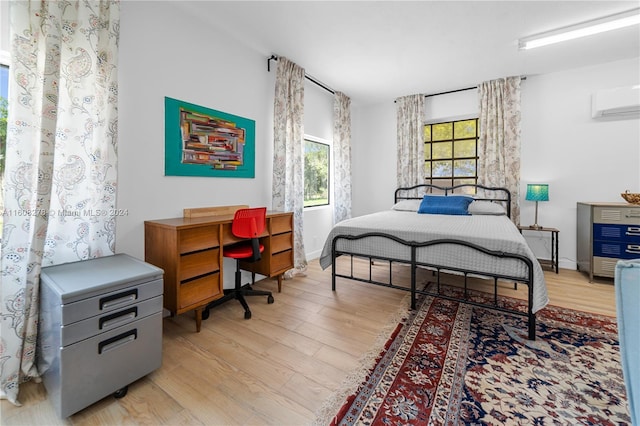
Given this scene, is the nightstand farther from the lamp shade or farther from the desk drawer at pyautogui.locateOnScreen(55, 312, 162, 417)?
the desk drawer at pyautogui.locateOnScreen(55, 312, 162, 417)

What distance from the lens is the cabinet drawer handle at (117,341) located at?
137cm

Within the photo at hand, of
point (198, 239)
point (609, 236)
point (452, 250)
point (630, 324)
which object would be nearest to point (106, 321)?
point (198, 239)

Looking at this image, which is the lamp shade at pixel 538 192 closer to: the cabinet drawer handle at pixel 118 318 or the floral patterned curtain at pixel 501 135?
the floral patterned curtain at pixel 501 135

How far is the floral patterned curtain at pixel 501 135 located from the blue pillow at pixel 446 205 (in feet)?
2.49

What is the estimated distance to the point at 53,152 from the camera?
60.2 inches

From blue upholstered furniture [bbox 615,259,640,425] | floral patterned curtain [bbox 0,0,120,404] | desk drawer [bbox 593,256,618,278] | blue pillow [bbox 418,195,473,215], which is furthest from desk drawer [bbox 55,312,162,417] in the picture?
desk drawer [bbox 593,256,618,278]

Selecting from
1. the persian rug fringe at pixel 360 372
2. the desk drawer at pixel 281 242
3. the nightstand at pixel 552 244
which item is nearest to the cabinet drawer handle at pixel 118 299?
the persian rug fringe at pixel 360 372

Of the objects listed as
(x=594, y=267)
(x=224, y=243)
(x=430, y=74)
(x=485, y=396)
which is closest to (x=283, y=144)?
(x=224, y=243)

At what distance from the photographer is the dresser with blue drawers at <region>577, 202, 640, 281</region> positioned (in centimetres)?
299

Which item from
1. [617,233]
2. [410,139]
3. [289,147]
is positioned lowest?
[617,233]

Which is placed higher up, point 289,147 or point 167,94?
point 167,94

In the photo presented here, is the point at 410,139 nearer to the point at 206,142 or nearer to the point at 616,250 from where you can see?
the point at 616,250

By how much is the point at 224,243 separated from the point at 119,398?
119 cm

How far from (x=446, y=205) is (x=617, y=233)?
1814mm
